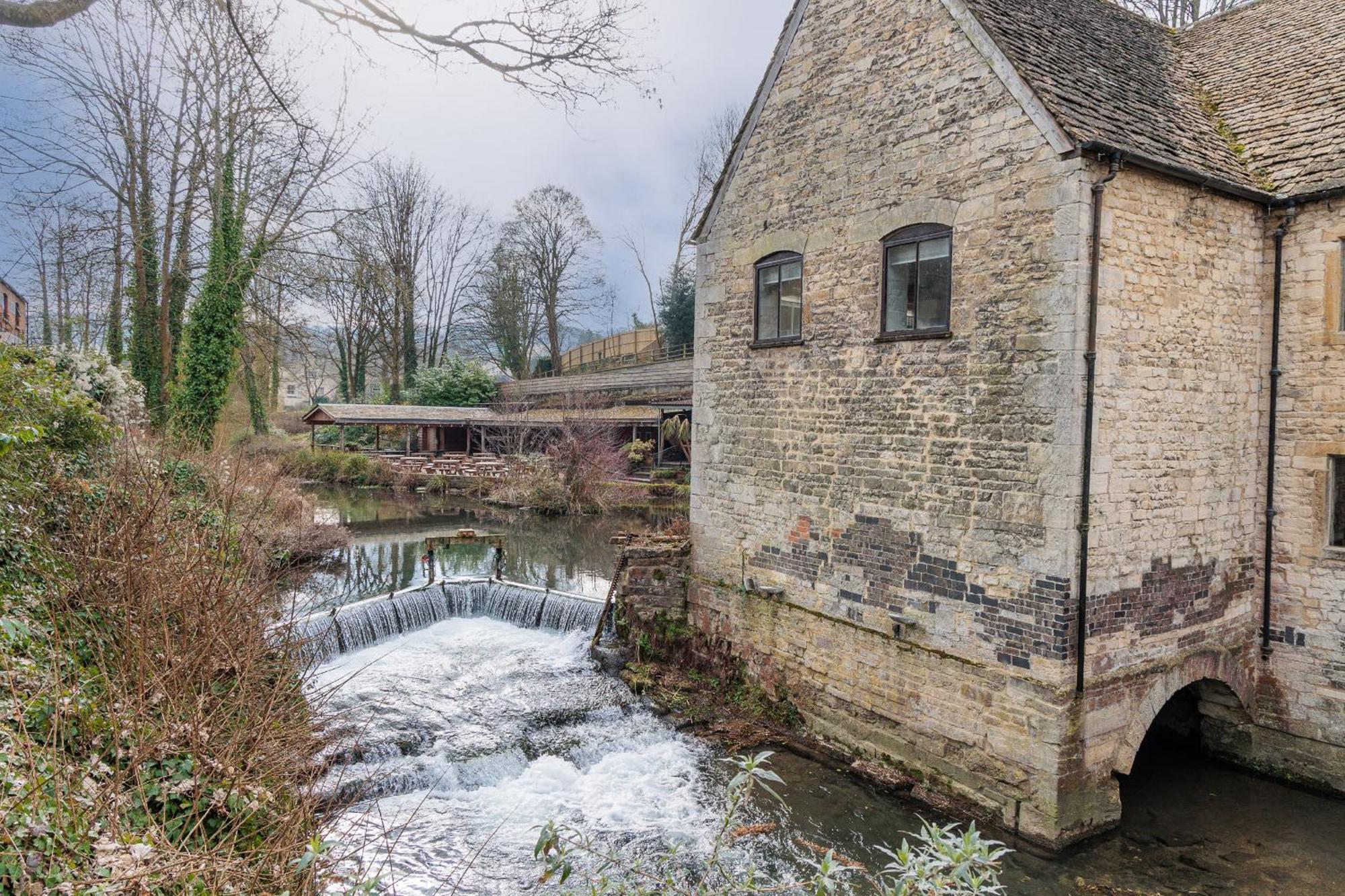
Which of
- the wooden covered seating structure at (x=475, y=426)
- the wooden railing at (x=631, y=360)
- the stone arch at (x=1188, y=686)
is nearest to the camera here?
the stone arch at (x=1188, y=686)

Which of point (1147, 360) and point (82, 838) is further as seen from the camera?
point (1147, 360)

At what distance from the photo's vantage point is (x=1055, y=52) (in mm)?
7867

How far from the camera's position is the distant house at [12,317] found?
12695 millimetres

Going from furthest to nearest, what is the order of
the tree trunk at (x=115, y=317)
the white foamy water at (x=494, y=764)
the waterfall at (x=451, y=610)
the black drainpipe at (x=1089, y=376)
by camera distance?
the tree trunk at (x=115, y=317) → the waterfall at (x=451, y=610) → the white foamy water at (x=494, y=764) → the black drainpipe at (x=1089, y=376)

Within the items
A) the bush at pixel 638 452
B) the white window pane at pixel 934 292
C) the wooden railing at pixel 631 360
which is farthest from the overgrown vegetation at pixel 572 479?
the white window pane at pixel 934 292

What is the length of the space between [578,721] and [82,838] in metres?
6.79

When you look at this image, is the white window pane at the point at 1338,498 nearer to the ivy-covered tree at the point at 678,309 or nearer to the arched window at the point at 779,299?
the arched window at the point at 779,299

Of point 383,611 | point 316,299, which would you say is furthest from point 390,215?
point 383,611

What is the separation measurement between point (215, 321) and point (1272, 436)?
19754 millimetres

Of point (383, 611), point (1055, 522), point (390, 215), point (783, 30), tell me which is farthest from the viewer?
point (390, 215)

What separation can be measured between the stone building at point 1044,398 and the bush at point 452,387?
2804cm

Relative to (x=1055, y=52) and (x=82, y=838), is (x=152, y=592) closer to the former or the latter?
(x=82, y=838)

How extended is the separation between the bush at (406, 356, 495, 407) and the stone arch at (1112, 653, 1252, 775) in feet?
103

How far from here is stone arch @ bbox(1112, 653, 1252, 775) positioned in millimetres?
7160
